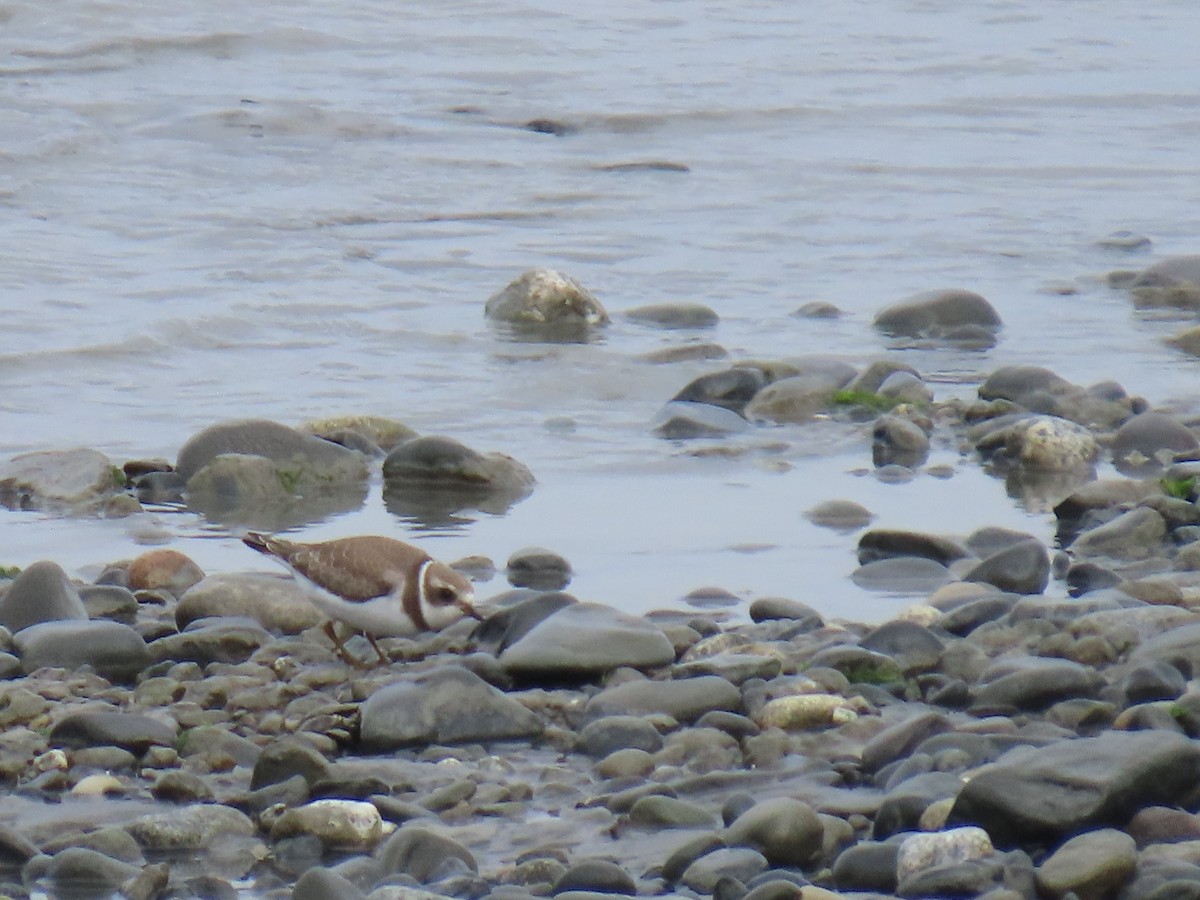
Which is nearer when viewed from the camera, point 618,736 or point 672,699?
point 618,736

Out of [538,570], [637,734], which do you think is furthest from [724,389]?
[637,734]

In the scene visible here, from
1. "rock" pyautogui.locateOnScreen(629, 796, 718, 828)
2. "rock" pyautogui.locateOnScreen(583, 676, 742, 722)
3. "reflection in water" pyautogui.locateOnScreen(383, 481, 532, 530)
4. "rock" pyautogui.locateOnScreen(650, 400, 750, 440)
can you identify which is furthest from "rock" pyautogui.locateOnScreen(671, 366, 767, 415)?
"rock" pyautogui.locateOnScreen(629, 796, 718, 828)

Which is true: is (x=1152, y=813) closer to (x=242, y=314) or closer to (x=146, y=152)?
(x=242, y=314)

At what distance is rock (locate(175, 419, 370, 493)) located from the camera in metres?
8.30

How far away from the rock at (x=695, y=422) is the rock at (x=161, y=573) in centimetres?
287

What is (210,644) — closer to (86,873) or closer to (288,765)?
(288,765)

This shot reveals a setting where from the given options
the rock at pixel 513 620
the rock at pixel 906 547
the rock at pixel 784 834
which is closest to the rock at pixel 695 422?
the rock at pixel 906 547

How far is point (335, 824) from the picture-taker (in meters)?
4.38

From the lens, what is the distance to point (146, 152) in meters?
16.2

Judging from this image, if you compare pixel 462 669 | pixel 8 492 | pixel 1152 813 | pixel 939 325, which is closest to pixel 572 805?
pixel 462 669

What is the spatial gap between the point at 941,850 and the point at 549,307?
7.60 m

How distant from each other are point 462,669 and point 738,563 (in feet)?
6.91

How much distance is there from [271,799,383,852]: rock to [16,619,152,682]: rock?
145cm

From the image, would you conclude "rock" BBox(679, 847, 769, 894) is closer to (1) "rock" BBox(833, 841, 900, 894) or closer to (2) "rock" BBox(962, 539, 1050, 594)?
(1) "rock" BBox(833, 841, 900, 894)
